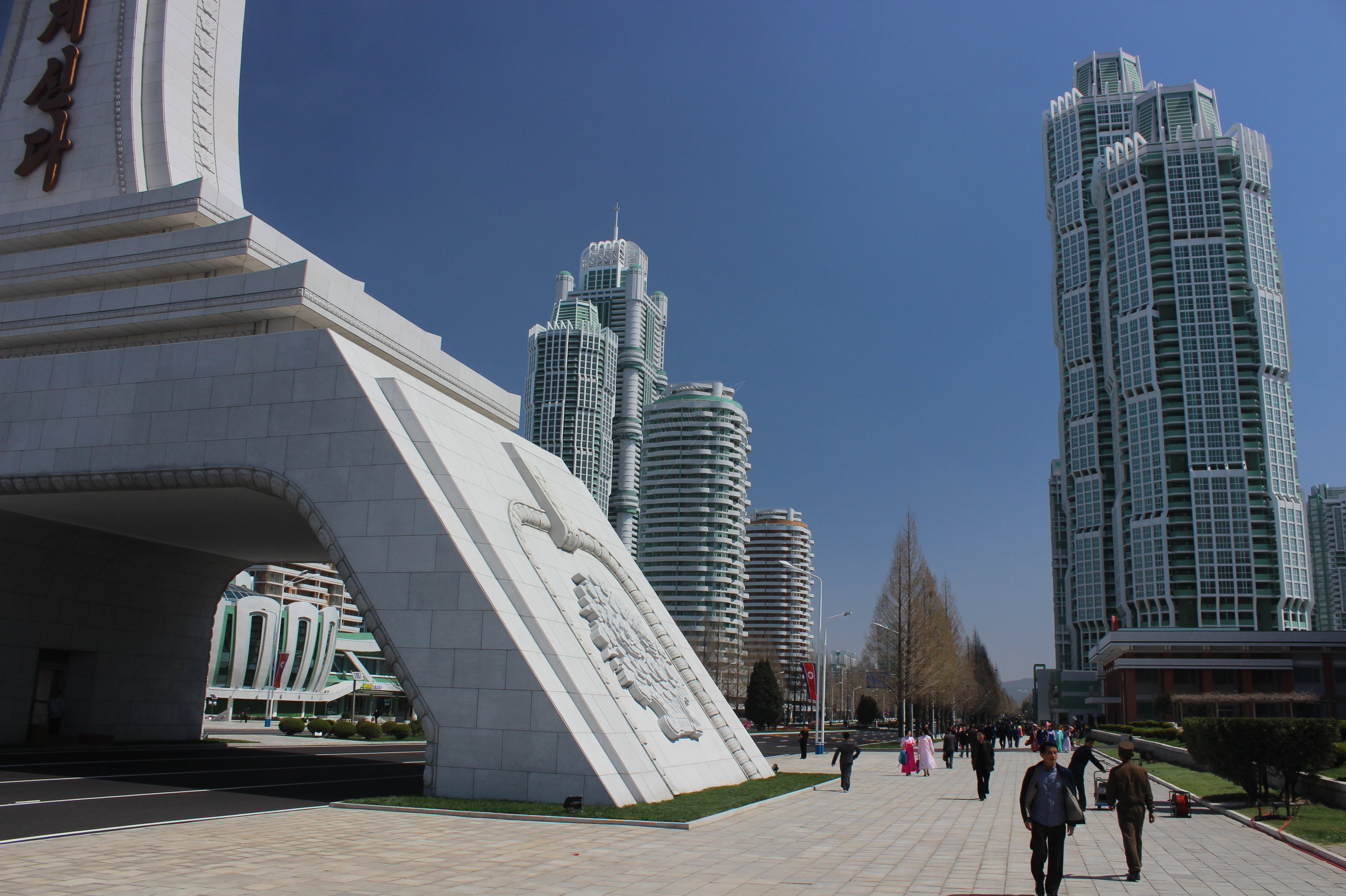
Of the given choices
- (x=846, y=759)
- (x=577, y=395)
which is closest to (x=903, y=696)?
(x=846, y=759)

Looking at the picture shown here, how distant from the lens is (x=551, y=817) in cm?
1391

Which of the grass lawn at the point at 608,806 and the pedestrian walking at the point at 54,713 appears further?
the pedestrian walking at the point at 54,713

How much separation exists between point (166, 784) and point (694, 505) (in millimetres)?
114110

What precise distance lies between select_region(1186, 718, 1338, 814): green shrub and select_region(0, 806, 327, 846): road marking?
1658 centimetres

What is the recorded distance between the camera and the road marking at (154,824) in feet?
35.4

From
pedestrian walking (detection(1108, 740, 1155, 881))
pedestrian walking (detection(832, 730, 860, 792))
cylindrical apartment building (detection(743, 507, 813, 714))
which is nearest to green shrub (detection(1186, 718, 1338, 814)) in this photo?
pedestrian walking (detection(1108, 740, 1155, 881))

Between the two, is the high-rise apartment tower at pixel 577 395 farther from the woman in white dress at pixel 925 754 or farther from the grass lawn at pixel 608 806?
the grass lawn at pixel 608 806

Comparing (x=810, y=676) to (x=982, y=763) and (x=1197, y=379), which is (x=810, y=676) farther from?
(x=1197, y=379)

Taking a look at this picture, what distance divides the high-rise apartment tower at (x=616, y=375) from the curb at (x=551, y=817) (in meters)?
128

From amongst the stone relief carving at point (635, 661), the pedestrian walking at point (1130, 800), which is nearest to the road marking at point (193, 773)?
the stone relief carving at point (635, 661)

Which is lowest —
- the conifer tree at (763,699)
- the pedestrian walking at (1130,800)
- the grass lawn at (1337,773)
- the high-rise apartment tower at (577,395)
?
the conifer tree at (763,699)

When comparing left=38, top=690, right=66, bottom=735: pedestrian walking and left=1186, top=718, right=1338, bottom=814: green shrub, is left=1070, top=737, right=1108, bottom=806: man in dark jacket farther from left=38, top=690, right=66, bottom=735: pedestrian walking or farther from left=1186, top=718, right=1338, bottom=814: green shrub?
left=38, top=690, right=66, bottom=735: pedestrian walking

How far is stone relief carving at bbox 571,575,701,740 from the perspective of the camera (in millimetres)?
18141

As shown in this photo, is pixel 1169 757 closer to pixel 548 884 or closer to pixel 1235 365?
pixel 548 884
